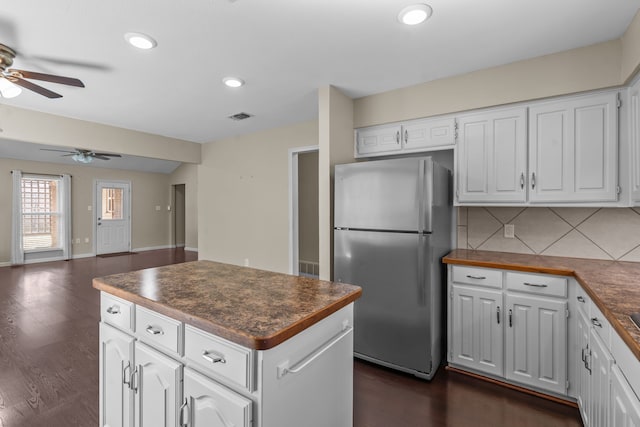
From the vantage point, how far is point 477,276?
7.44 ft

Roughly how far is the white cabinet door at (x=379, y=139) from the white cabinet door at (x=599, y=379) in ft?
6.56

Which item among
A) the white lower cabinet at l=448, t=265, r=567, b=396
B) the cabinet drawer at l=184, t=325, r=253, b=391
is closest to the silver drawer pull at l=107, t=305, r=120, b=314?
the cabinet drawer at l=184, t=325, r=253, b=391

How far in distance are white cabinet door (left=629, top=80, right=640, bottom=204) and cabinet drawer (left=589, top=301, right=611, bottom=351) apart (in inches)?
35.2

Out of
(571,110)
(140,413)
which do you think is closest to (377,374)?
(140,413)

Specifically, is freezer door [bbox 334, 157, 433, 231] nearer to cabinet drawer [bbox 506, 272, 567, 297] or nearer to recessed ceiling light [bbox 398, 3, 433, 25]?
cabinet drawer [bbox 506, 272, 567, 297]

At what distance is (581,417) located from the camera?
6.12 feet

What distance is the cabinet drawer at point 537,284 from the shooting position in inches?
78.3

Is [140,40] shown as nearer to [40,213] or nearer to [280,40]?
[280,40]

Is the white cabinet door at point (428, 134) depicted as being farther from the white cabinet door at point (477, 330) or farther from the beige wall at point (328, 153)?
the white cabinet door at point (477, 330)

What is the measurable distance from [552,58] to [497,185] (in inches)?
38.6

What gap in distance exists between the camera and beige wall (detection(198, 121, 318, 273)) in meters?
4.32

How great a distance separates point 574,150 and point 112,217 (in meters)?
9.60

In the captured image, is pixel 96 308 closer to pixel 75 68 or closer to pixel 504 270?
pixel 75 68

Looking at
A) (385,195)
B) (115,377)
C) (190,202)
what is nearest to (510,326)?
(385,195)
